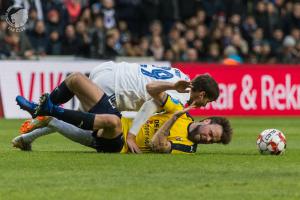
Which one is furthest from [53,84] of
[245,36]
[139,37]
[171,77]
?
[171,77]

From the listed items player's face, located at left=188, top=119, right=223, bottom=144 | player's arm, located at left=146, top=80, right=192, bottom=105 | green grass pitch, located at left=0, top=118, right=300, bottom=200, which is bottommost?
green grass pitch, located at left=0, top=118, right=300, bottom=200

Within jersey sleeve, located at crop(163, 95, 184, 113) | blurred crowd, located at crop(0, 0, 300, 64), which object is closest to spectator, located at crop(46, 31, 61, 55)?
blurred crowd, located at crop(0, 0, 300, 64)

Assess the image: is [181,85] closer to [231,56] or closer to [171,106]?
[171,106]

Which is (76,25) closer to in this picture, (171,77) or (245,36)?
(245,36)

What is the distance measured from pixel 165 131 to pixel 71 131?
115 centimetres

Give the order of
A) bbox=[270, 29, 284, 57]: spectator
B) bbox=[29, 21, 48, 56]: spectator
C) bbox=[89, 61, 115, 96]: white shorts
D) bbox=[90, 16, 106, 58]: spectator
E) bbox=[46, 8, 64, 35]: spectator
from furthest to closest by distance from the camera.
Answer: bbox=[270, 29, 284, 57]: spectator < bbox=[90, 16, 106, 58]: spectator < bbox=[46, 8, 64, 35]: spectator < bbox=[29, 21, 48, 56]: spectator < bbox=[89, 61, 115, 96]: white shorts

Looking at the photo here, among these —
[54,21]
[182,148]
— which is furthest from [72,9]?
[182,148]

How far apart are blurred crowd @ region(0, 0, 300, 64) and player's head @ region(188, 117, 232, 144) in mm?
11191

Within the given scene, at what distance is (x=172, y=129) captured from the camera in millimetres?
11531

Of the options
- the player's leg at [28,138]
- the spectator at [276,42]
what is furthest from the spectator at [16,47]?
the player's leg at [28,138]

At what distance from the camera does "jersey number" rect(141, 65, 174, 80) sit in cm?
1175

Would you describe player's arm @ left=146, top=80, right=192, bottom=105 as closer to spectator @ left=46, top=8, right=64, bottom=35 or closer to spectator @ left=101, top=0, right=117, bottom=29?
spectator @ left=46, top=8, right=64, bottom=35

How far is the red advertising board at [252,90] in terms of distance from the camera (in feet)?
75.8

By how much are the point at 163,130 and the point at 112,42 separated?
43.0 feet
